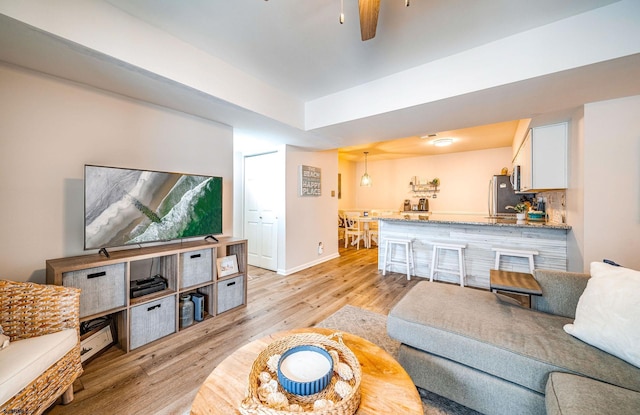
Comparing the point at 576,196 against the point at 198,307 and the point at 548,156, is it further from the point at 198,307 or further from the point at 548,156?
the point at 198,307

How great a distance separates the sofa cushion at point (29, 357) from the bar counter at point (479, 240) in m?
3.89

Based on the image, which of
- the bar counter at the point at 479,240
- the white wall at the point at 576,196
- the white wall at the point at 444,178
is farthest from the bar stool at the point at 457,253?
the white wall at the point at 444,178

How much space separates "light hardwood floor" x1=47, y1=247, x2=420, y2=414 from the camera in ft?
4.99

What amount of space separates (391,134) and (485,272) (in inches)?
96.8

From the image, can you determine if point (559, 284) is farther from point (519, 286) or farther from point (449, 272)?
point (449, 272)

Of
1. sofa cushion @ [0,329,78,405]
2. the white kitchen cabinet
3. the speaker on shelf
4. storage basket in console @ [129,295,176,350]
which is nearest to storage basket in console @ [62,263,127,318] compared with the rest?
storage basket in console @ [129,295,176,350]

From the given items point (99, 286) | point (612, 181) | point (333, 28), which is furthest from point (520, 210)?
point (99, 286)

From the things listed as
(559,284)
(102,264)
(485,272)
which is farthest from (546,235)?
(102,264)

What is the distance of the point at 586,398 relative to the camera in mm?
964

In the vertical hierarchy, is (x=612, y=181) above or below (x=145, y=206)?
above

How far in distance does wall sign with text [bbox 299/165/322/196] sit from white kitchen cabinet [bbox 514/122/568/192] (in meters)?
3.20

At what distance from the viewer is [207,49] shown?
7.09ft

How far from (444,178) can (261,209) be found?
17.5ft

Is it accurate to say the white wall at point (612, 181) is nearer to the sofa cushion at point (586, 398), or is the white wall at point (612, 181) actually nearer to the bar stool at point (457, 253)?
the bar stool at point (457, 253)
